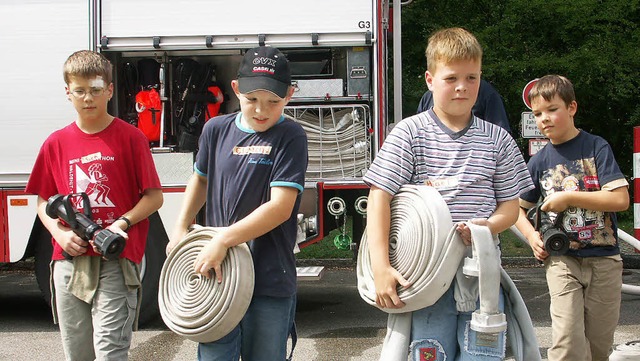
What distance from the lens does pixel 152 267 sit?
7105mm

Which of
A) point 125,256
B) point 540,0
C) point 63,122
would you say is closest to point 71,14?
point 63,122

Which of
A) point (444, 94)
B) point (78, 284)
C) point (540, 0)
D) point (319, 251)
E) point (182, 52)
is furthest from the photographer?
point (540, 0)

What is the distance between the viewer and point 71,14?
288 inches

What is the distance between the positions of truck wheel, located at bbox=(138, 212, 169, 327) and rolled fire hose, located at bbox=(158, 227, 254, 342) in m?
3.68

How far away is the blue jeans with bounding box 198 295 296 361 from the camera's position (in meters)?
3.47

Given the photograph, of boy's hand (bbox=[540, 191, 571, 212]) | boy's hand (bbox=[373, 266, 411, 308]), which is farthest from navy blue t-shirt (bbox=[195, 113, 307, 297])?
boy's hand (bbox=[540, 191, 571, 212])

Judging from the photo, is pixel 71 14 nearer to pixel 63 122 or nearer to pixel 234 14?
pixel 63 122

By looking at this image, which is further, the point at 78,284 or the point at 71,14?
the point at 71,14

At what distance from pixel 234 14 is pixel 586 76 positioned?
11.2 meters

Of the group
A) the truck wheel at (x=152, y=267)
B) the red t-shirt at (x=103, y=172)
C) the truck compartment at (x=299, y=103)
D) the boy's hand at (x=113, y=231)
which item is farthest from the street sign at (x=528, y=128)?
the boy's hand at (x=113, y=231)

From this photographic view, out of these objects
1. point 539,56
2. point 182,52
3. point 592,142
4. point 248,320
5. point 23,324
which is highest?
point 539,56

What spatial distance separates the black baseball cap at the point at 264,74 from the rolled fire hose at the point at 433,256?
70 cm

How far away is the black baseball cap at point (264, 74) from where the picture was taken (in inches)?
136

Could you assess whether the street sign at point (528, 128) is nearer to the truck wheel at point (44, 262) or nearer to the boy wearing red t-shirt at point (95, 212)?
the truck wheel at point (44, 262)
